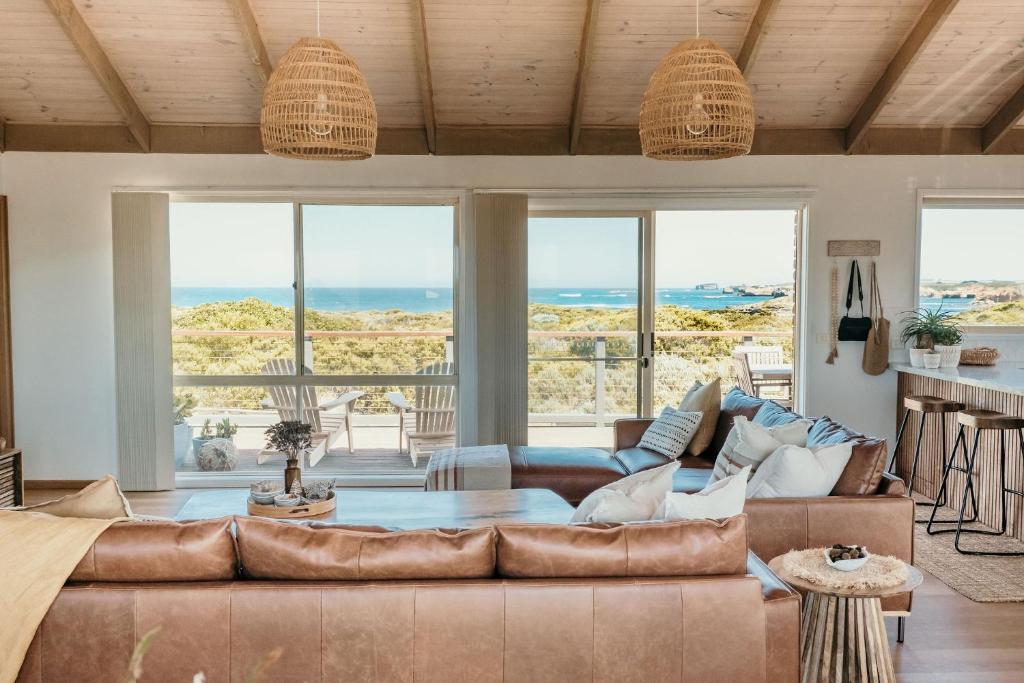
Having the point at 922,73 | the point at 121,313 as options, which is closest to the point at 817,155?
the point at 922,73

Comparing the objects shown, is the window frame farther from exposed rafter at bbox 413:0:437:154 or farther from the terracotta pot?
the terracotta pot

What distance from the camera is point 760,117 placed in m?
6.34

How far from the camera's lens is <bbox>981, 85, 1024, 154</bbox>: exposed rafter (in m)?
6.09

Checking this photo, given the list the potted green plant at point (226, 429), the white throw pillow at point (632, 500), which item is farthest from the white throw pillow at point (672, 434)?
the potted green plant at point (226, 429)

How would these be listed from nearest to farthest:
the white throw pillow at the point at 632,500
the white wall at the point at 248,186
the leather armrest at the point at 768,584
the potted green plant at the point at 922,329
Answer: the leather armrest at the point at 768,584, the white throw pillow at the point at 632,500, the potted green plant at the point at 922,329, the white wall at the point at 248,186

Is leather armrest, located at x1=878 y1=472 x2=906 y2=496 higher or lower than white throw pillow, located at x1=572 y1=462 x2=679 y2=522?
lower

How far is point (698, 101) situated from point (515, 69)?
2287 mm

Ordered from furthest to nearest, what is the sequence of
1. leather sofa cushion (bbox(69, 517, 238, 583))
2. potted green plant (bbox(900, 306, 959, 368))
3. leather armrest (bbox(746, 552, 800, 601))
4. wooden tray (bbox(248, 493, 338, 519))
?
potted green plant (bbox(900, 306, 959, 368))
wooden tray (bbox(248, 493, 338, 519))
leather armrest (bbox(746, 552, 800, 601))
leather sofa cushion (bbox(69, 517, 238, 583))

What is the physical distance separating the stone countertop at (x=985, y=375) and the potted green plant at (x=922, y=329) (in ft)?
0.37

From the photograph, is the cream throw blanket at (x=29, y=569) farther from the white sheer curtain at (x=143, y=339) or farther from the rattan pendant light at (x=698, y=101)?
the white sheer curtain at (x=143, y=339)

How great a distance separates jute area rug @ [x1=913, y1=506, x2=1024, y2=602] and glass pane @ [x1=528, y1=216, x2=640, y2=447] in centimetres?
236

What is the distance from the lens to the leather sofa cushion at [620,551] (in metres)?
Result: 2.38

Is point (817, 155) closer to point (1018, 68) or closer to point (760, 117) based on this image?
point (760, 117)

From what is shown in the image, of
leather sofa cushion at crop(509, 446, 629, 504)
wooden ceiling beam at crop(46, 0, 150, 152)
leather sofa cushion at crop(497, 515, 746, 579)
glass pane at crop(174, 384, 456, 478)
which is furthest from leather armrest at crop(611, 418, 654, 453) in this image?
wooden ceiling beam at crop(46, 0, 150, 152)
